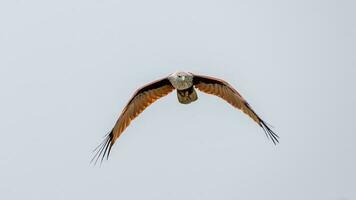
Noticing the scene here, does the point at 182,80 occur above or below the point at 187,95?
above

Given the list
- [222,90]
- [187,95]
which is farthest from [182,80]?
[222,90]

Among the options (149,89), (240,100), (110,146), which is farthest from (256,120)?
(110,146)

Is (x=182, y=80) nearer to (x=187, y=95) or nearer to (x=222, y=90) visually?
(x=187, y=95)

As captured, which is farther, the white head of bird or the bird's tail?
the bird's tail

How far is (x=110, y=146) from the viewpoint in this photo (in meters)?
14.1

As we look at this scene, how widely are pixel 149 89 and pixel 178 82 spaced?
3.45 feet

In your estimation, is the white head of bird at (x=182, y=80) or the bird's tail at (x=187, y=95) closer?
the white head of bird at (x=182, y=80)

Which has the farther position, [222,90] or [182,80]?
[222,90]

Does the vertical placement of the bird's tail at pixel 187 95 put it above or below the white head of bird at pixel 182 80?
below

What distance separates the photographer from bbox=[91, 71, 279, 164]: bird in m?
13.5

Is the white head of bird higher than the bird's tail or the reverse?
higher

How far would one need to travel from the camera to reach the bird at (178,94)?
13.5 metres

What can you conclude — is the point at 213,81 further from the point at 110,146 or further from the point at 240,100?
the point at 110,146

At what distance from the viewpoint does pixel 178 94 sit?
1365 cm
